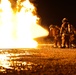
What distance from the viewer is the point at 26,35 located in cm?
12331

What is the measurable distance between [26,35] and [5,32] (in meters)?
8.06

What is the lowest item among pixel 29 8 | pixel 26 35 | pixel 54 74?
pixel 54 74

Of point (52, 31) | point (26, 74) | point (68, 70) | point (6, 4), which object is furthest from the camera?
point (52, 31)

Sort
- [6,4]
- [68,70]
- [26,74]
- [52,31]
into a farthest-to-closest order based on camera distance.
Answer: [52,31] < [6,4] < [68,70] < [26,74]

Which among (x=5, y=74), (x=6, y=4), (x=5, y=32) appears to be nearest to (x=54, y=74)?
(x=5, y=74)

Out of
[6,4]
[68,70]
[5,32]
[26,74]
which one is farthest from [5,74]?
[5,32]

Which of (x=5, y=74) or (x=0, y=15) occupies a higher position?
(x=0, y=15)

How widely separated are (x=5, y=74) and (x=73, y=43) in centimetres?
7676

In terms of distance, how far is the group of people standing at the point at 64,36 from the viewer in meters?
115

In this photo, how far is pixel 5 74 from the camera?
43844 millimetres

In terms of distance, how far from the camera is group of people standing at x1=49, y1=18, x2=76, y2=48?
11519 cm

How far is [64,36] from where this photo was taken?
114500mm

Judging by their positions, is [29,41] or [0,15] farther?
[29,41]

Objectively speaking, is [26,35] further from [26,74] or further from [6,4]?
[26,74]
